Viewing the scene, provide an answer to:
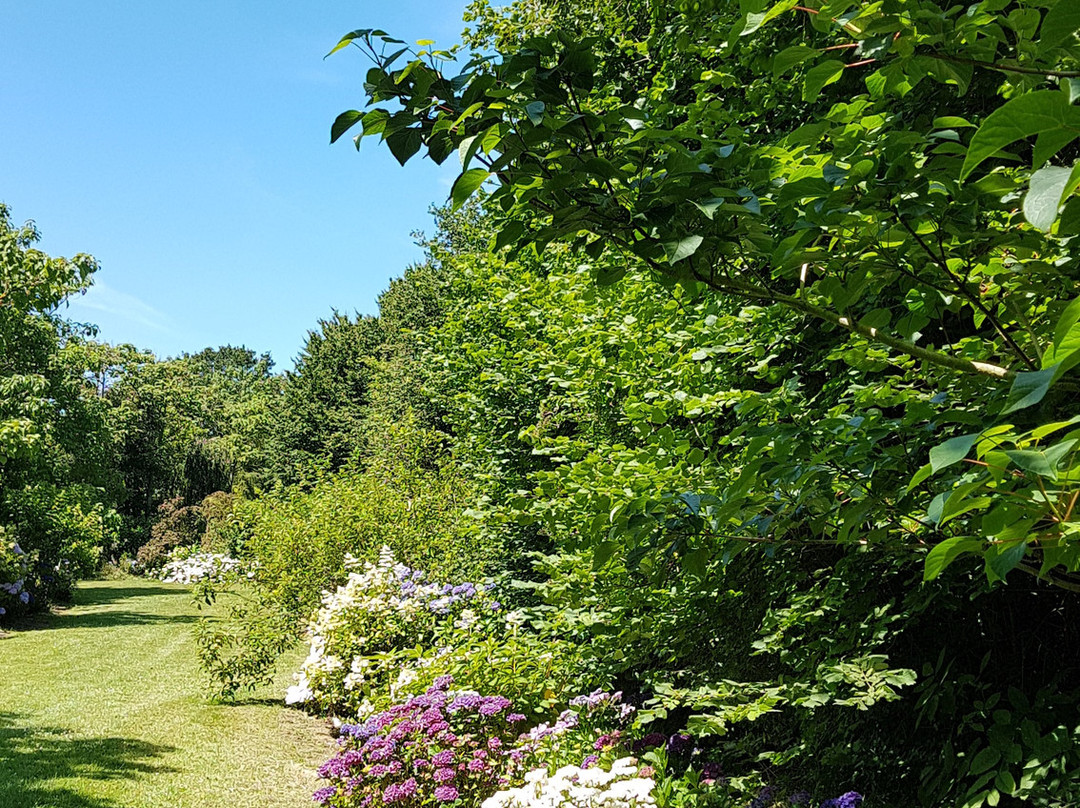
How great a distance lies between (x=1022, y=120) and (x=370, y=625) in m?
7.74

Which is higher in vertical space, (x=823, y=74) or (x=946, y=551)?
(x=823, y=74)

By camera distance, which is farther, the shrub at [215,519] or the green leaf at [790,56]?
the shrub at [215,519]

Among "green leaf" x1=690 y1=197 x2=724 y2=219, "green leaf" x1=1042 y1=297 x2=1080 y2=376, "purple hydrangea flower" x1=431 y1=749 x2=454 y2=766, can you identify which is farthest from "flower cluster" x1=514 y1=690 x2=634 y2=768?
"green leaf" x1=1042 y1=297 x2=1080 y2=376

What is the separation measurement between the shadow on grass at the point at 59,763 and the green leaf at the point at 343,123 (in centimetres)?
550

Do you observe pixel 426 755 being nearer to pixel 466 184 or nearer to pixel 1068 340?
pixel 466 184

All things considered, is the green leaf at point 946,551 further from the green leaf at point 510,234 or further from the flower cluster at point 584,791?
the flower cluster at point 584,791

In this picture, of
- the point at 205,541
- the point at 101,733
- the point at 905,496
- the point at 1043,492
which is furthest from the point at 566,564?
the point at 205,541

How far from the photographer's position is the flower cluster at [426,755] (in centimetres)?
470

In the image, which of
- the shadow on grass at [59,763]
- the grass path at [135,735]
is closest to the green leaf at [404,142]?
the grass path at [135,735]

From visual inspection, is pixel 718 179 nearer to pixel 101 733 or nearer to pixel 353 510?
pixel 101 733

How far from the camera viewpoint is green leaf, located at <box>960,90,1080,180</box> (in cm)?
75

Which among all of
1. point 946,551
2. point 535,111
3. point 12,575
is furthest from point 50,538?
point 946,551

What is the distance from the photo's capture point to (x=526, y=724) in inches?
219

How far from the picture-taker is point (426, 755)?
16.0 ft
